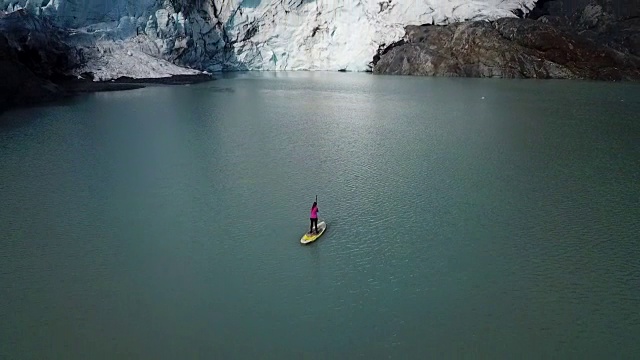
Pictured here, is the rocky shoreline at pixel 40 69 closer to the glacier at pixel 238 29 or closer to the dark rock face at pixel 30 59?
the dark rock face at pixel 30 59

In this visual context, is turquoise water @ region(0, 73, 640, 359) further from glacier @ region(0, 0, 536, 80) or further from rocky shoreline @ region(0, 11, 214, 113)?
glacier @ region(0, 0, 536, 80)

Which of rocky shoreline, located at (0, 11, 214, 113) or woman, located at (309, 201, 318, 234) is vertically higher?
rocky shoreline, located at (0, 11, 214, 113)

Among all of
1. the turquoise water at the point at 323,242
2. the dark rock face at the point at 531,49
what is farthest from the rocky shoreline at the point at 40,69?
the dark rock face at the point at 531,49

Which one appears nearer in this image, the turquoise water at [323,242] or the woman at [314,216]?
the turquoise water at [323,242]

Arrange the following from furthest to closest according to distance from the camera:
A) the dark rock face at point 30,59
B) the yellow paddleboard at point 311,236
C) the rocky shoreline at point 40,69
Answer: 1. the rocky shoreline at point 40,69
2. the dark rock face at point 30,59
3. the yellow paddleboard at point 311,236

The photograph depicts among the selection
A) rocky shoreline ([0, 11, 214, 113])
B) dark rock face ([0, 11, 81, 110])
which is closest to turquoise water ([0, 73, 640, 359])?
dark rock face ([0, 11, 81, 110])

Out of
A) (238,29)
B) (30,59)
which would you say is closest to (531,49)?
(238,29)
